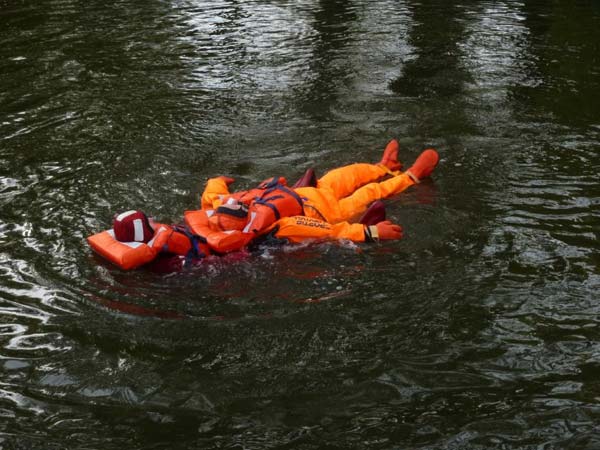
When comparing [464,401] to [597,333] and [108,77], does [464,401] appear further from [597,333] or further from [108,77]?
[108,77]

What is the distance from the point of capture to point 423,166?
292 inches

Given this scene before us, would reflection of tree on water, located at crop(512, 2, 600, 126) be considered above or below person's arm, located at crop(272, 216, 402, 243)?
above

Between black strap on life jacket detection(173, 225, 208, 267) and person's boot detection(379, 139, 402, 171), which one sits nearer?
black strap on life jacket detection(173, 225, 208, 267)

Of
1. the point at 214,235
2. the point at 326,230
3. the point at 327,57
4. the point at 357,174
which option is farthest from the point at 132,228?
the point at 327,57

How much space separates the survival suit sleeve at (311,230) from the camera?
245 inches

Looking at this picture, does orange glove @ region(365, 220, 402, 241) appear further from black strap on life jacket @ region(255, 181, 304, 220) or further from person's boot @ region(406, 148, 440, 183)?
person's boot @ region(406, 148, 440, 183)

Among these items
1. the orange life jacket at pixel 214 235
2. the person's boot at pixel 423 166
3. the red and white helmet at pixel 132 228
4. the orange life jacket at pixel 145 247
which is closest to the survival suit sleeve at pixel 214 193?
the orange life jacket at pixel 214 235

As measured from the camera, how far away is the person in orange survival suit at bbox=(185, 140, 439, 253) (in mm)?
6145

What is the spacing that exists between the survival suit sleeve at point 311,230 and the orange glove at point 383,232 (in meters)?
0.06

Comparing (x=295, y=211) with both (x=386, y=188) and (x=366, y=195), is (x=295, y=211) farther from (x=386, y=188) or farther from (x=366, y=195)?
(x=386, y=188)

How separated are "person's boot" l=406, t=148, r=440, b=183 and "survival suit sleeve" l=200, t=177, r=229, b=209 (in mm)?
1998

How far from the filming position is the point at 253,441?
13.1 ft

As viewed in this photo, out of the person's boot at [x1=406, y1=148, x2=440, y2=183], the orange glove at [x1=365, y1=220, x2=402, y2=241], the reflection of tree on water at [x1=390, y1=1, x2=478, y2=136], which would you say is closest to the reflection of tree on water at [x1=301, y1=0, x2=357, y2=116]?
the reflection of tree on water at [x1=390, y1=1, x2=478, y2=136]

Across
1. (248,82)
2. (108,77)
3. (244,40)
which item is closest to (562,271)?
(248,82)
